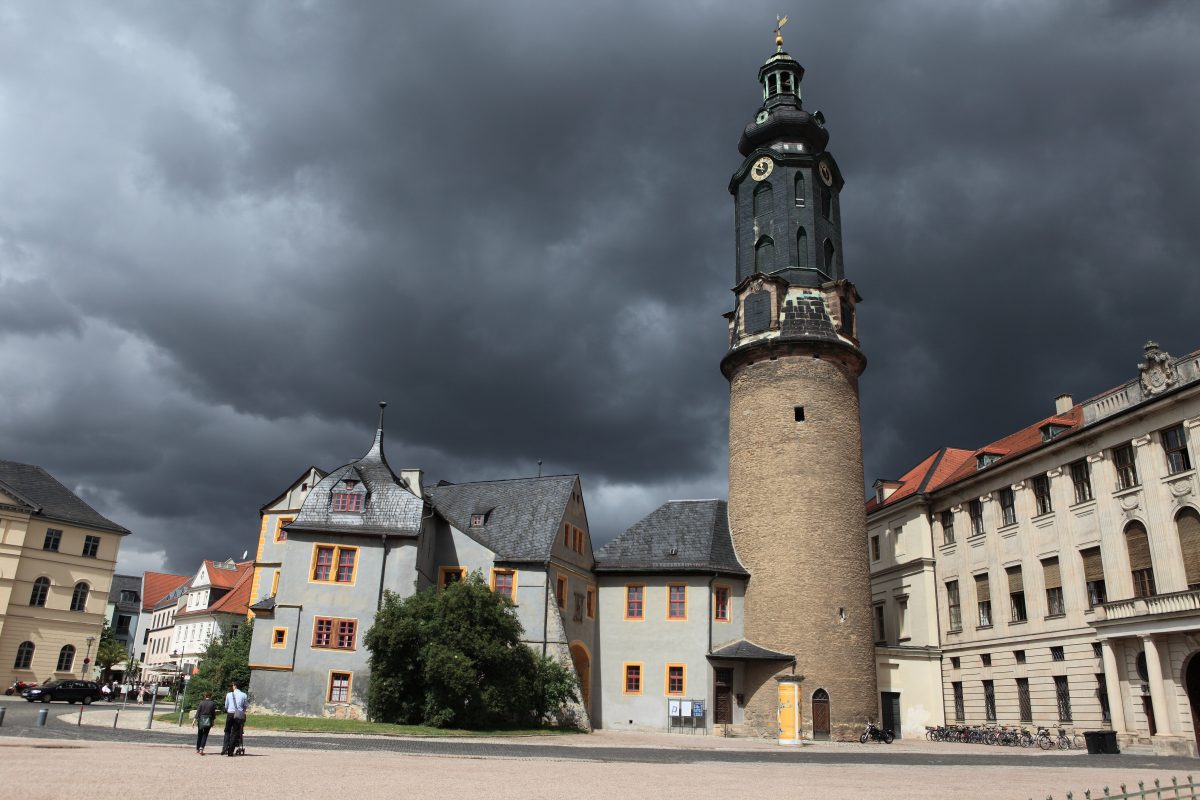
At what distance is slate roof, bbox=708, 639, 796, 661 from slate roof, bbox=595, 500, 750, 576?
3.16 m

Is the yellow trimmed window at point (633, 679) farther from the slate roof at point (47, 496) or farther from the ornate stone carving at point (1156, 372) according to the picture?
the slate roof at point (47, 496)

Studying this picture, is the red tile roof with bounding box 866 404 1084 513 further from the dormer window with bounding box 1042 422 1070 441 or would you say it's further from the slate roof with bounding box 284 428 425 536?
the slate roof with bounding box 284 428 425 536

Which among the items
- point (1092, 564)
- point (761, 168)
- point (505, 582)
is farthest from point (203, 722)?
point (761, 168)

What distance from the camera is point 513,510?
131ft

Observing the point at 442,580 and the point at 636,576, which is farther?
the point at 636,576

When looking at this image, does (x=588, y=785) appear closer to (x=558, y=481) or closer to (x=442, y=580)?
(x=442, y=580)

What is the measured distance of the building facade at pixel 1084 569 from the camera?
98.1ft

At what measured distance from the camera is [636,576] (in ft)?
132

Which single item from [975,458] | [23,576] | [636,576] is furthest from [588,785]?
[23,576]

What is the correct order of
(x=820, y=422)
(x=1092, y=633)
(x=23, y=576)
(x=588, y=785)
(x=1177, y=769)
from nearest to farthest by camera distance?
(x=588, y=785), (x=1177, y=769), (x=1092, y=633), (x=820, y=422), (x=23, y=576)

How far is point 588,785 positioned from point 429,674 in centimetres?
1681

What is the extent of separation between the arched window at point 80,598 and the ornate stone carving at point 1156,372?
56.4 metres

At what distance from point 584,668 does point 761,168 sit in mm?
26866

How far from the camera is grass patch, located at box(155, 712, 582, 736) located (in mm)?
26938
